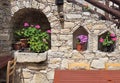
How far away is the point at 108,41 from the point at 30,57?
1.51 metres

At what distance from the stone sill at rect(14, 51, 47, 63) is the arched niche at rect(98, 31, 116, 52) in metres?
1.12

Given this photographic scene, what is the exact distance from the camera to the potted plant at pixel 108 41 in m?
4.01

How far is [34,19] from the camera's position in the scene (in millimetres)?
4805

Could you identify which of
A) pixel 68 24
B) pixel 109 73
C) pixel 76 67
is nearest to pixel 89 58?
pixel 68 24

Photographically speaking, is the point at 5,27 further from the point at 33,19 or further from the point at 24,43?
the point at 33,19

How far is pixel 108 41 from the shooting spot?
4.06 metres

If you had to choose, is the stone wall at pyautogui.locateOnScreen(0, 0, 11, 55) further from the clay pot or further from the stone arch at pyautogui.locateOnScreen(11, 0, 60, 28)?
the clay pot

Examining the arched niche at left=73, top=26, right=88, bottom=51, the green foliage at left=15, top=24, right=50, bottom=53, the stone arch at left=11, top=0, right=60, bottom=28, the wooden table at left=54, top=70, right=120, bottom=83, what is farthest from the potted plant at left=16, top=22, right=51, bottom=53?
the wooden table at left=54, top=70, right=120, bottom=83

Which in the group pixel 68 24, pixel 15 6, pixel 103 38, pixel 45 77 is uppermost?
pixel 15 6

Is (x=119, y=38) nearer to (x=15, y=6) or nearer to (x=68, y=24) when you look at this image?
(x=68, y=24)

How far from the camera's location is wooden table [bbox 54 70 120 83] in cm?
213

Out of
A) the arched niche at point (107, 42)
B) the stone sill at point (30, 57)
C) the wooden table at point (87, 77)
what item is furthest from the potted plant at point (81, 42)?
the wooden table at point (87, 77)

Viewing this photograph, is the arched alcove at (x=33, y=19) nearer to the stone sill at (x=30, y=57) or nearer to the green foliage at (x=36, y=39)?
the green foliage at (x=36, y=39)

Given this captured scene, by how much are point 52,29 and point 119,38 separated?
1.28 meters
